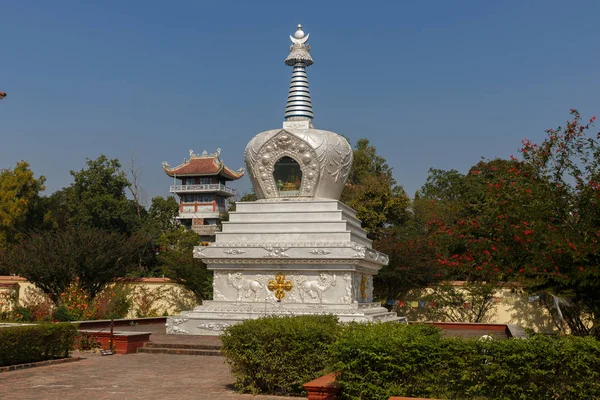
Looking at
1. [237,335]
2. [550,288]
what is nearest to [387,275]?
[550,288]

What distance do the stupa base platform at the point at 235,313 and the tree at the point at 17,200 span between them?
2873 cm

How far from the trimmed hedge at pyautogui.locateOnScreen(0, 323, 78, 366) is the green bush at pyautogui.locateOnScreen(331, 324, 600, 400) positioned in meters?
7.71

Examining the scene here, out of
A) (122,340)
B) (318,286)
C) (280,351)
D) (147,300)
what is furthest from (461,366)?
(147,300)

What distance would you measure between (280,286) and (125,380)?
924 centimetres

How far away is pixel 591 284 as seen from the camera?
1176cm

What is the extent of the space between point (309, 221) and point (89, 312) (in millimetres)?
9535

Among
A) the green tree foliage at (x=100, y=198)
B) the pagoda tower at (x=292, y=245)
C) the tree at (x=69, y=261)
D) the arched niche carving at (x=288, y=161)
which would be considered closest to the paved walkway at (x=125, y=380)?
the pagoda tower at (x=292, y=245)

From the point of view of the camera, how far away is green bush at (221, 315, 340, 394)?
1068 cm

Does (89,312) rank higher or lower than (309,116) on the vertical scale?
lower

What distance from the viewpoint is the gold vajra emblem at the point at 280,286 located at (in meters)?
21.4

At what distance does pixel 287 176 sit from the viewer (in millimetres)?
23875

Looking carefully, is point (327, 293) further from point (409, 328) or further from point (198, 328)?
point (409, 328)

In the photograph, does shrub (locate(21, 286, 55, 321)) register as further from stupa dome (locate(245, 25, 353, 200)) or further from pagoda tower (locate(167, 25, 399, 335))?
stupa dome (locate(245, 25, 353, 200))

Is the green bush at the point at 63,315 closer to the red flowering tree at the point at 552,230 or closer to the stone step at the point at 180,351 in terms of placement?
the stone step at the point at 180,351
